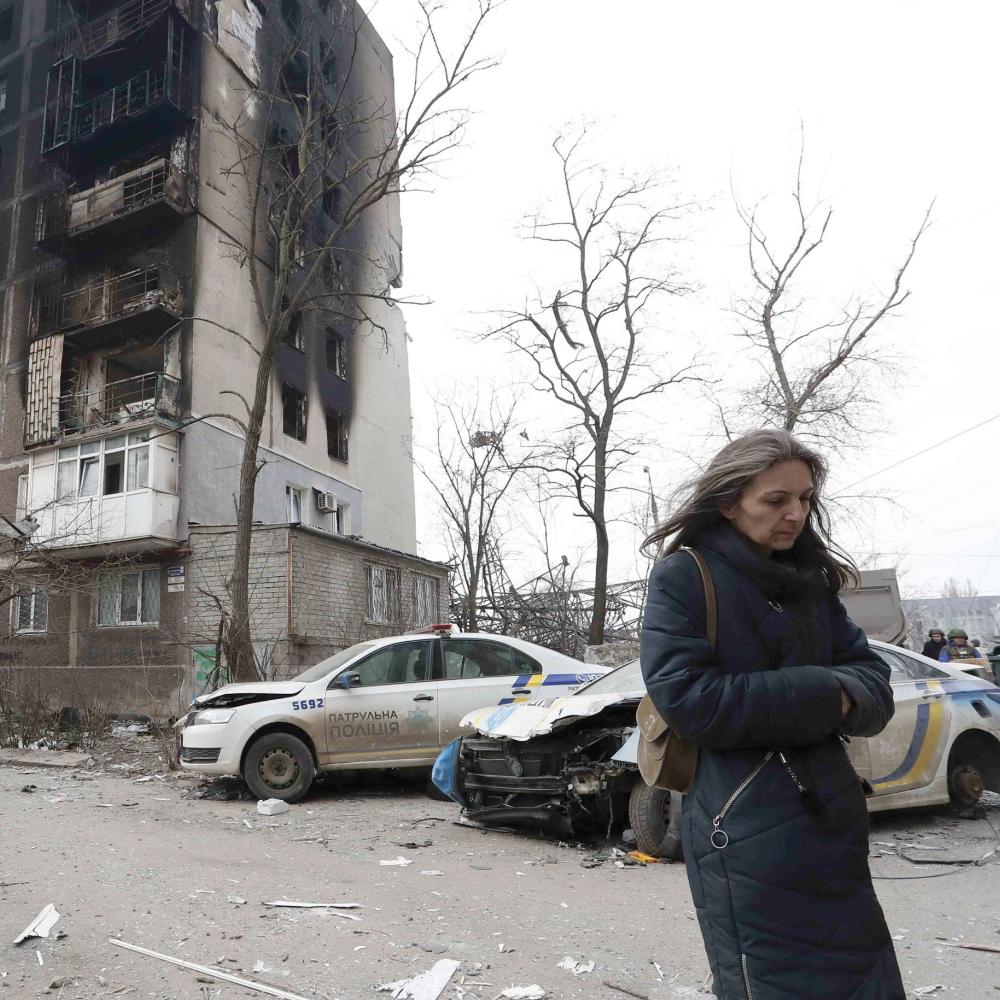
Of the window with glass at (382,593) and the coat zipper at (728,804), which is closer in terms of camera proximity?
the coat zipper at (728,804)

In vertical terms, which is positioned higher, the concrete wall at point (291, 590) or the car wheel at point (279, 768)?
the concrete wall at point (291, 590)

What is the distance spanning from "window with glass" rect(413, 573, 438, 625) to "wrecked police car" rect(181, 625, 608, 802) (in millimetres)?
13561

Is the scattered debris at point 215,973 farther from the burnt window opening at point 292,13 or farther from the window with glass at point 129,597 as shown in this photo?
the burnt window opening at point 292,13

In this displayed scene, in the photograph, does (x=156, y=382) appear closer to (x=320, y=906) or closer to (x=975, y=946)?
(x=320, y=906)

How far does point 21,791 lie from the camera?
28.3 feet

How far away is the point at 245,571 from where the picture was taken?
13.4 m

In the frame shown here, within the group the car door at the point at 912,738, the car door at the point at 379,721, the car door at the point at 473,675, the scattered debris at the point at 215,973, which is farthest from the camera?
the car door at the point at 473,675

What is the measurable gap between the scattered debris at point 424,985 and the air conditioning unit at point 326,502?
20.7 meters

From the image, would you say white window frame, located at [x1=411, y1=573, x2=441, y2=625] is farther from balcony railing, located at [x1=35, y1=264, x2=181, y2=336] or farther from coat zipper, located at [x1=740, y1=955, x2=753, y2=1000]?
coat zipper, located at [x1=740, y1=955, x2=753, y2=1000]

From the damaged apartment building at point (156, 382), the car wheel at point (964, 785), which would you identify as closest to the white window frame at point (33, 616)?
the damaged apartment building at point (156, 382)

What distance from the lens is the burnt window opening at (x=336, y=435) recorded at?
25.5 meters

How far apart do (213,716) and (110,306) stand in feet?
58.4

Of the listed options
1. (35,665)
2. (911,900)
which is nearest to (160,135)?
(35,665)

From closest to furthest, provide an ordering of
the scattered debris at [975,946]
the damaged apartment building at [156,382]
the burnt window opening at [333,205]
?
the scattered debris at [975,946] < the damaged apartment building at [156,382] < the burnt window opening at [333,205]
